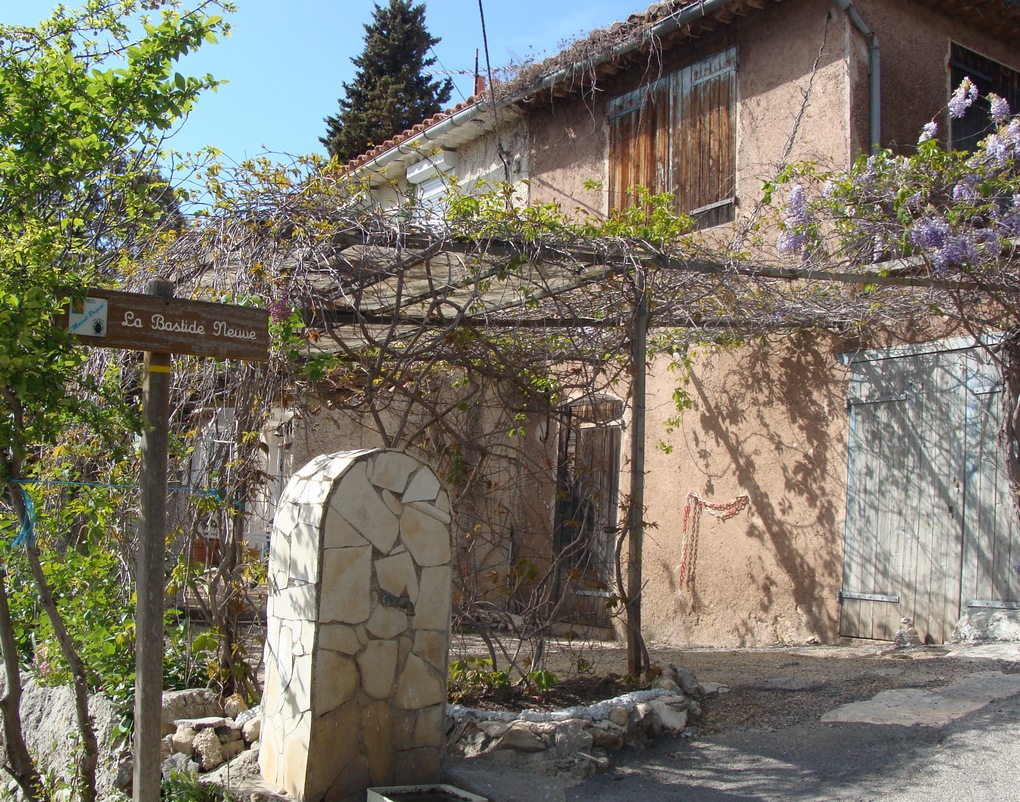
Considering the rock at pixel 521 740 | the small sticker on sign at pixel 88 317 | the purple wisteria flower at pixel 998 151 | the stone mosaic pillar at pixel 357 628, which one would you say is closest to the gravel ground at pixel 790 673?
the rock at pixel 521 740

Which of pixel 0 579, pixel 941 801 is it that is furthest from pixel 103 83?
pixel 941 801

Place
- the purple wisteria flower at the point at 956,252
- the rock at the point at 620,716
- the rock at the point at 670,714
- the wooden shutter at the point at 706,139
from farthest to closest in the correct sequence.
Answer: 1. the wooden shutter at the point at 706,139
2. the purple wisteria flower at the point at 956,252
3. the rock at the point at 670,714
4. the rock at the point at 620,716

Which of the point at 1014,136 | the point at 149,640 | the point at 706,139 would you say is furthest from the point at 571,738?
the point at 706,139

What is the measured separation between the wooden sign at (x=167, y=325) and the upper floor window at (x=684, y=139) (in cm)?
587

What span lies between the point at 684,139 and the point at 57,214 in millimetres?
5888

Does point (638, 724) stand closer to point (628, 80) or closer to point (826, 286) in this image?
point (826, 286)

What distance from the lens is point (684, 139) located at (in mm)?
9664

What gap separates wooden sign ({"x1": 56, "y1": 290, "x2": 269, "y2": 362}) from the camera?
391cm

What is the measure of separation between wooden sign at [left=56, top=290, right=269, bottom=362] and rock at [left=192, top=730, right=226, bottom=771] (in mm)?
1952

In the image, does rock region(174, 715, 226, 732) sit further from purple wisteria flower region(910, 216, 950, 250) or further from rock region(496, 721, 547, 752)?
purple wisteria flower region(910, 216, 950, 250)

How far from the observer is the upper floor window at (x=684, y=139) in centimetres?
926

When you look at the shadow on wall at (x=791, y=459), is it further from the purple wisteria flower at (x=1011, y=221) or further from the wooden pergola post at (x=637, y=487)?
the wooden pergola post at (x=637, y=487)

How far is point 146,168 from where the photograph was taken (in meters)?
6.63

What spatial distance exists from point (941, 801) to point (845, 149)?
5.60 meters
